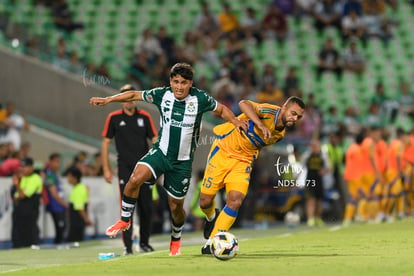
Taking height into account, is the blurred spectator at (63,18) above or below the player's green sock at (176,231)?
above

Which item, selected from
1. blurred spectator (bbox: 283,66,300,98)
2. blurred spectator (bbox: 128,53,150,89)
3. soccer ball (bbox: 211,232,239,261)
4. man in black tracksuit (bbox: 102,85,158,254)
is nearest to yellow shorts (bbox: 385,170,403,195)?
blurred spectator (bbox: 283,66,300,98)

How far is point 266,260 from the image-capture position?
1225 cm

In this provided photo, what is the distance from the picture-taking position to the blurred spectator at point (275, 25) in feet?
107

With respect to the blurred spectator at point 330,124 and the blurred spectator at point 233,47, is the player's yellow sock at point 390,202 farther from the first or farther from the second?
the blurred spectator at point 233,47

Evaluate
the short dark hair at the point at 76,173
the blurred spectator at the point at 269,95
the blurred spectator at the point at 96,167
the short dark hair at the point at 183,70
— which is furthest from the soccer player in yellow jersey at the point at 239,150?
the blurred spectator at the point at 269,95

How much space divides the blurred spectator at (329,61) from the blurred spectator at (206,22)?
3.19 m

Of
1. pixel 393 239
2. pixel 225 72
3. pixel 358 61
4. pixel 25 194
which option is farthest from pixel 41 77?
pixel 393 239

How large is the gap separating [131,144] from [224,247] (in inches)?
143

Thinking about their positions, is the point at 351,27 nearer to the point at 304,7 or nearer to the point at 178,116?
the point at 304,7

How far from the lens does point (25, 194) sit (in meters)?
19.6

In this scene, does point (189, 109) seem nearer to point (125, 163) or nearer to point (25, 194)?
point (125, 163)

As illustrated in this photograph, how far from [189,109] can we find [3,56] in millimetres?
14550

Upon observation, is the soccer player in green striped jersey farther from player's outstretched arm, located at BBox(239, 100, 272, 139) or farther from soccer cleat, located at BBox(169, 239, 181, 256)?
soccer cleat, located at BBox(169, 239, 181, 256)

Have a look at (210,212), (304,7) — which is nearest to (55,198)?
(210,212)
